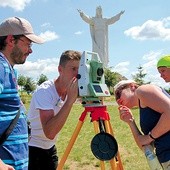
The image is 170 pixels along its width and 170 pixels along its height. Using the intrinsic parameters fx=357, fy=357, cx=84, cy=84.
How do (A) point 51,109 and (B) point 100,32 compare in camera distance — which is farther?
(B) point 100,32

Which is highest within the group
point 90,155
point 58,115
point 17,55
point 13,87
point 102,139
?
point 17,55

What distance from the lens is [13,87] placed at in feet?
7.48

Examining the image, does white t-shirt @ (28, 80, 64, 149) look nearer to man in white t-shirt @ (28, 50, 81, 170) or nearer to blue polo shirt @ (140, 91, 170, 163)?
man in white t-shirt @ (28, 50, 81, 170)

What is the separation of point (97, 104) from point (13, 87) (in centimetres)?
81

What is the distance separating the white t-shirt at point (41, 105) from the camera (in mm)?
2975

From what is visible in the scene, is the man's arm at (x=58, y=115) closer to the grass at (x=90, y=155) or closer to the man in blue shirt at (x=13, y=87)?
the man in blue shirt at (x=13, y=87)

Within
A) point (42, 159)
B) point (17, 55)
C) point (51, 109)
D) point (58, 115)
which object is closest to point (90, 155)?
point (42, 159)

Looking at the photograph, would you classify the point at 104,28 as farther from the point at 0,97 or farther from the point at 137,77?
the point at 0,97

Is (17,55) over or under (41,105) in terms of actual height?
over

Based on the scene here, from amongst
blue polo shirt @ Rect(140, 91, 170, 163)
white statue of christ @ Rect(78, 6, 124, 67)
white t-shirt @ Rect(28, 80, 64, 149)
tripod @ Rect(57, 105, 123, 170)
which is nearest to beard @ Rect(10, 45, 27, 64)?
white t-shirt @ Rect(28, 80, 64, 149)

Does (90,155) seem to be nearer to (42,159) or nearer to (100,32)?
(42,159)

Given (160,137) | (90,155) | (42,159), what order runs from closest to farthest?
(160,137), (42,159), (90,155)

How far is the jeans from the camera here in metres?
3.33

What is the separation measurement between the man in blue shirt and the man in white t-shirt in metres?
0.47
